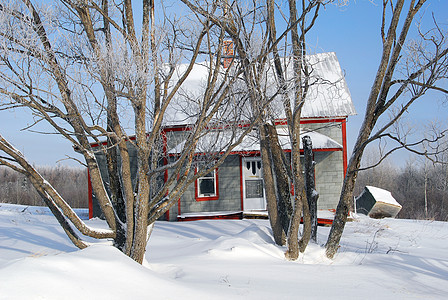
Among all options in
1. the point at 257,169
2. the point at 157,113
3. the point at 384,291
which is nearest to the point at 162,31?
the point at 157,113

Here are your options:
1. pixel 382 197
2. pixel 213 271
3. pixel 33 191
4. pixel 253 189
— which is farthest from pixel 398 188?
pixel 213 271

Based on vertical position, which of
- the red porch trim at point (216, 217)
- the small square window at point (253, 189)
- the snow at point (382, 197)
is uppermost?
the small square window at point (253, 189)

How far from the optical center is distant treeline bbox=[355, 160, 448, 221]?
3074 cm

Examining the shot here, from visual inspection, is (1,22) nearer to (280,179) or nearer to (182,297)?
(182,297)

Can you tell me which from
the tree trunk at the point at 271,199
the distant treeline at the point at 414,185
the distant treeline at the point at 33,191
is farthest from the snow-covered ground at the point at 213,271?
the distant treeline at the point at 33,191

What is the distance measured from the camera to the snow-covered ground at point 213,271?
3.14 m

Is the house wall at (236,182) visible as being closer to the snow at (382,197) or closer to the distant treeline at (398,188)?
the snow at (382,197)

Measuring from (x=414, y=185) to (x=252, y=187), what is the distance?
34.6m

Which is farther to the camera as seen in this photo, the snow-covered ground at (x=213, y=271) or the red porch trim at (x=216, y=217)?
the red porch trim at (x=216, y=217)

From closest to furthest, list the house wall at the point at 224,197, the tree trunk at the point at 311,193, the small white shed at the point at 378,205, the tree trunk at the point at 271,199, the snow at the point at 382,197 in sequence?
the tree trunk at the point at 271,199
the tree trunk at the point at 311,193
the house wall at the point at 224,197
the small white shed at the point at 378,205
the snow at the point at 382,197

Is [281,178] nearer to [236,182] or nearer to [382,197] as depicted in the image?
[236,182]

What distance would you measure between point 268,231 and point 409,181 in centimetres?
4121

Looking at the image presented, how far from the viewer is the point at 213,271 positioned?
5.08 meters

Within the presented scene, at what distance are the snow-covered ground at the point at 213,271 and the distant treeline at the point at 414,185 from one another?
2374cm
